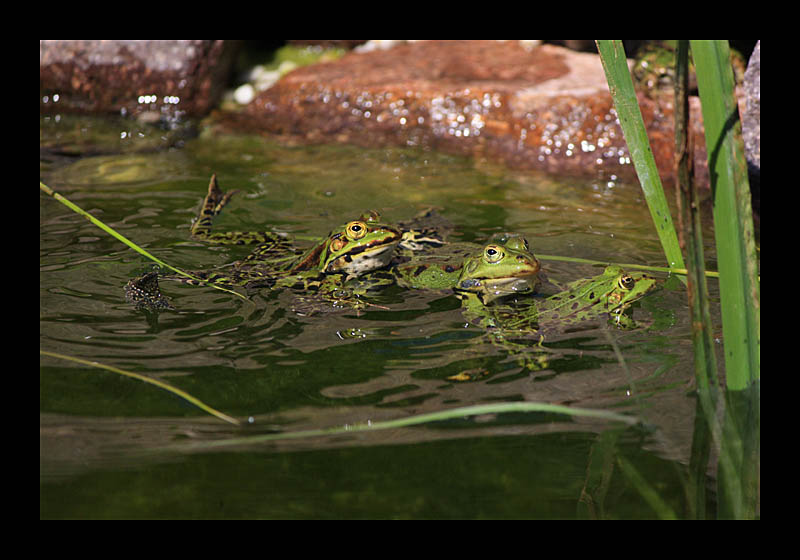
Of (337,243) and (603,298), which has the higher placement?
(337,243)

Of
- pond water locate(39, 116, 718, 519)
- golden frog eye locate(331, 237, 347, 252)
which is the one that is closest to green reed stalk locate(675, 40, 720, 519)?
pond water locate(39, 116, 718, 519)

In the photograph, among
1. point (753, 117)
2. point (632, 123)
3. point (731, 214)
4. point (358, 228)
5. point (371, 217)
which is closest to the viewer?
point (731, 214)

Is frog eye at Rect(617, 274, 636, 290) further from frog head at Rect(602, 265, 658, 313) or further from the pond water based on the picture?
the pond water

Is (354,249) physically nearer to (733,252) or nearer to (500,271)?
(500,271)

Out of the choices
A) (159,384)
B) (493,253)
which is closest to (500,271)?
(493,253)

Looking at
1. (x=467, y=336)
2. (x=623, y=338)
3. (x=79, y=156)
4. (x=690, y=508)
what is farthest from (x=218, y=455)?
(x=79, y=156)

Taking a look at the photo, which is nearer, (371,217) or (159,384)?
(159,384)

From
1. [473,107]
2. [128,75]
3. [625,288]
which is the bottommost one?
[625,288]

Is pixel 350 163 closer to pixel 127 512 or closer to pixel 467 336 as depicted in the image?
pixel 467 336
